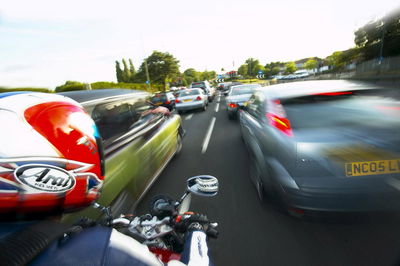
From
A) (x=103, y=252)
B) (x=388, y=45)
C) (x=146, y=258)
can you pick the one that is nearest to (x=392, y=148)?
(x=146, y=258)

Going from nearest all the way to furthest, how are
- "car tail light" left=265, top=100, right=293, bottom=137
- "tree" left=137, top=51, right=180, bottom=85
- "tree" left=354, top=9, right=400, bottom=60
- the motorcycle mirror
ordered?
1. the motorcycle mirror
2. "car tail light" left=265, top=100, right=293, bottom=137
3. "tree" left=354, top=9, right=400, bottom=60
4. "tree" left=137, top=51, right=180, bottom=85

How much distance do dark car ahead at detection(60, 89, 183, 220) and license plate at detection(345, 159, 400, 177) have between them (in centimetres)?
222

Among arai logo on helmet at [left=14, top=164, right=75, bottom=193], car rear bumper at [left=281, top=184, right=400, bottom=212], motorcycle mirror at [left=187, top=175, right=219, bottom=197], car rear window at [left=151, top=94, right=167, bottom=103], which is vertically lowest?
car rear bumper at [left=281, top=184, right=400, bottom=212]

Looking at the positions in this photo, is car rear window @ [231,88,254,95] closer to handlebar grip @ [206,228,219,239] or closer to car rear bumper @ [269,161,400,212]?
car rear bumper @ [269,161,400,212]

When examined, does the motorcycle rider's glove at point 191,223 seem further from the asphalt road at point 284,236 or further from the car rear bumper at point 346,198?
the car rear bumper at point 346,198

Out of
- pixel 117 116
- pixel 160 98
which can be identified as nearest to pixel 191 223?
pixel 117 116

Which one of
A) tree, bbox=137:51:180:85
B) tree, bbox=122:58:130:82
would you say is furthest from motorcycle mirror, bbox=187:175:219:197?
tree, bbox=122:58:130:82

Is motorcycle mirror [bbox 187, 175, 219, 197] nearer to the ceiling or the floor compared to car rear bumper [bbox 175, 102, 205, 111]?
nearer to the ceiling

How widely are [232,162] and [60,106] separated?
3.69 meters

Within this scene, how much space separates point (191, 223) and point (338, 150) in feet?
4.73

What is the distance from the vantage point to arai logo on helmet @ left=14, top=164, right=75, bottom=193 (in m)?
0.85

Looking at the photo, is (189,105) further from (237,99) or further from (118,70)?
(118,70)

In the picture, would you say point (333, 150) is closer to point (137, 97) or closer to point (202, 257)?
point (202, 257)

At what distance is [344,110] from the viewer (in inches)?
82.9
